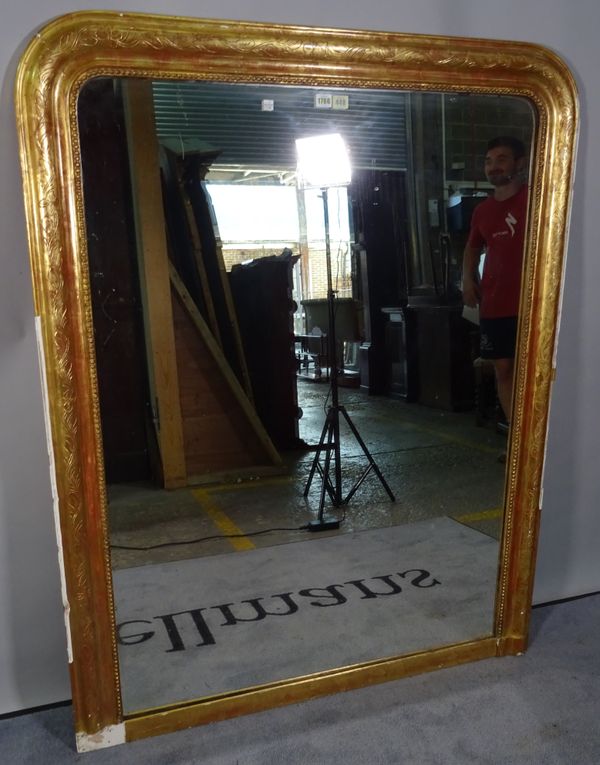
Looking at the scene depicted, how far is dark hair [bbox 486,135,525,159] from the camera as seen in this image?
2146 millimetres

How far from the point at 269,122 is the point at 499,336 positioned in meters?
0.95

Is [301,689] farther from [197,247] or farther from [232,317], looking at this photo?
[197,247]

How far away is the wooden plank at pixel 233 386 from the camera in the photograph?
1985 millimetres

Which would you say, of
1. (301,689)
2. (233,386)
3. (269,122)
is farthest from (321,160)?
(301,689)

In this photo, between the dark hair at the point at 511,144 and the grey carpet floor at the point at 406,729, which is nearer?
the grey carpet floor at the point at 406,729

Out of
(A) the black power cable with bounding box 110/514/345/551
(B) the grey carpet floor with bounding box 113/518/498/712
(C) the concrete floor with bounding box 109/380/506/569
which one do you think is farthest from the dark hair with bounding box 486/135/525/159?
(A) the black power cable with bounding box 110/514/345/551

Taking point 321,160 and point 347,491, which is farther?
point 347,491

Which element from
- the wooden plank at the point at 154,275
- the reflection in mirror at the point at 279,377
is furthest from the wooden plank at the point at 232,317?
the wooden plank at the point at 154,275

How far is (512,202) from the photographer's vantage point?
2180 millimetres

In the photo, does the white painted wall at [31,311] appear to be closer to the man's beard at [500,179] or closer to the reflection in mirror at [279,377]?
the reflection in mirror at [279,377]

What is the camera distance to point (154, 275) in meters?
1.90

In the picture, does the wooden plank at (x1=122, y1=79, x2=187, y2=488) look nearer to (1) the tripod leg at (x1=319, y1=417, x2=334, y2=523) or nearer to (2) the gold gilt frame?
(2) the gold gilt frame

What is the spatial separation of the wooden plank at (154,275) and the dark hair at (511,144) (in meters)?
0.99

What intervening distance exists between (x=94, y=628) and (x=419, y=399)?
3.85 feet
